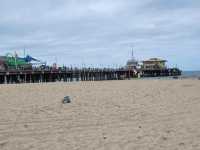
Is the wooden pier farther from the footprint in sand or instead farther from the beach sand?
the footprint in sand

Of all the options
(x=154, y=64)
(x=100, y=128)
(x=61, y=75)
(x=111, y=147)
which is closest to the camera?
(x=111, y=147)

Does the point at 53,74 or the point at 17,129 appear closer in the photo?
the point at 17,129

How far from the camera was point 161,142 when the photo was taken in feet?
26.2

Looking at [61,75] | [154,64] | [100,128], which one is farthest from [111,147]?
[154,64]

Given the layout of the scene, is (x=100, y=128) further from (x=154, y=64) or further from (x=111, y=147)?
(x=154, y=64)

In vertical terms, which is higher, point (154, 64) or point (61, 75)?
point (154, 64)

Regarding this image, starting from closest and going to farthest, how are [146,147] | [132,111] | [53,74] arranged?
[146,147], [132,111], [53,74]

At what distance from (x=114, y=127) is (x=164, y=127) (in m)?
1.11

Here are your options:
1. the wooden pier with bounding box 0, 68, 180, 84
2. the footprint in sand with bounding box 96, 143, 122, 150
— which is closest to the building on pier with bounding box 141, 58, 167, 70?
the wooden pier with bounding box 0, 68, 180, 84

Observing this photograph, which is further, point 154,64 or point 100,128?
point 154,64

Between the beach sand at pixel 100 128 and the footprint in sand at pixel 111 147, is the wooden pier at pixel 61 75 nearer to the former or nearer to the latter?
the beach sand at pixel 100 128

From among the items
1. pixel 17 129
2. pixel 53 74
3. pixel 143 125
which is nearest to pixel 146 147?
pixel 143 125

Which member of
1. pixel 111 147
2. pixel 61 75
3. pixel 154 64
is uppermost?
pixel 154 64

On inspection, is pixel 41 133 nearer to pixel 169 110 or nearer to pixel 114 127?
pixel 114 127
